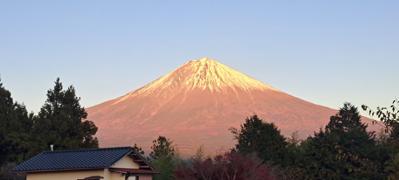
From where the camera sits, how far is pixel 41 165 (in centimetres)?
3148

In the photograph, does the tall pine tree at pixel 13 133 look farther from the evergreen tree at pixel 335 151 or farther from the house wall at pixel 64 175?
the evergreen tree at pixel 335 151

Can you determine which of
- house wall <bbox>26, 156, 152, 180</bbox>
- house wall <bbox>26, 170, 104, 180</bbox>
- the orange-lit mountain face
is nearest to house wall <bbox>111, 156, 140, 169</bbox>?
house wall <bbox>26, 156, 152, 180</bbox>

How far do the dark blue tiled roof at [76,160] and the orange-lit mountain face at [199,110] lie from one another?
190ft

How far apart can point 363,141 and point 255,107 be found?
Result: 230 feet

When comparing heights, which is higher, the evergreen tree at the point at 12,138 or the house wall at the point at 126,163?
the evergreen tree at the point at 12,138

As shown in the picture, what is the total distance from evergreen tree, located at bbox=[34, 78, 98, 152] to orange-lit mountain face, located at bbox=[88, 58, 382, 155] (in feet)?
145

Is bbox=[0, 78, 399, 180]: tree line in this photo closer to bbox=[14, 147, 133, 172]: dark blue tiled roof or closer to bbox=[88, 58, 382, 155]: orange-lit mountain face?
bbox=[14, 147, 133, 172]: dark blue tiled roof

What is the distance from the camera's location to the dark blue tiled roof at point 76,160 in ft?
99.1

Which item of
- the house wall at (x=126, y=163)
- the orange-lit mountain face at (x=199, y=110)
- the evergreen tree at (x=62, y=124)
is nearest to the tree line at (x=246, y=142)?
the evergreen tree at (x=62, y=124)

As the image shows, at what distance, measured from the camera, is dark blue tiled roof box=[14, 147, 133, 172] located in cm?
3020

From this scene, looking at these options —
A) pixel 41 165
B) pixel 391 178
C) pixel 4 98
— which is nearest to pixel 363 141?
pixel 41 165

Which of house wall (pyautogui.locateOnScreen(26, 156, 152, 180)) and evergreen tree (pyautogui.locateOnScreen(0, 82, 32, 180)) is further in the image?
evergreen tree (pyautogui.locateOnScreen(0, 82, 32, 180))

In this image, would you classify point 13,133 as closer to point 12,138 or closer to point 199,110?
point 12,138

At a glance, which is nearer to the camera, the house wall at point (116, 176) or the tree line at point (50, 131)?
the house wall at point (116, 176)
